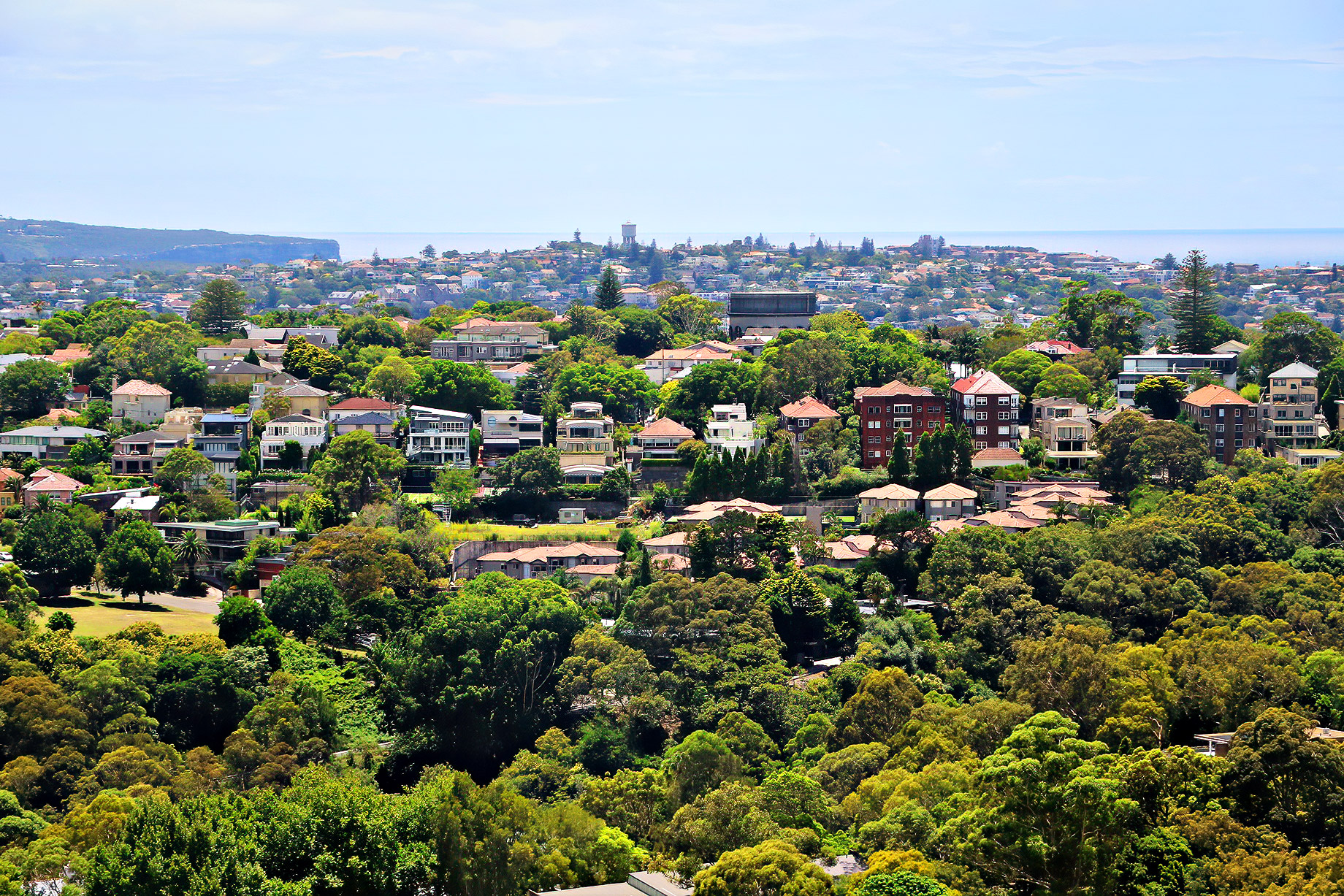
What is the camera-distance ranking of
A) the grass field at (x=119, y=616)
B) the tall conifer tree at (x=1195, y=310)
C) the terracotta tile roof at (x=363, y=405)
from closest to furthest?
1. the grass field at (x=119, y=616)
2. the terracotta tile roof at (x=363, y=405)
3. the tall conifer tree at (x=1195, y=310)

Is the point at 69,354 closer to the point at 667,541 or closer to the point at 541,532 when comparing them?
the point at 541,532

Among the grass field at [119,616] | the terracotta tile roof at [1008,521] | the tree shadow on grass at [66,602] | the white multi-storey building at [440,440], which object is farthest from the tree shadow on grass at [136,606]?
the terracotta tile roof at [1008,521]

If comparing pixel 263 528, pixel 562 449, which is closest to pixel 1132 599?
pixel 562 449

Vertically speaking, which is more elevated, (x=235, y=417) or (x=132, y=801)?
(x=235, y=417)

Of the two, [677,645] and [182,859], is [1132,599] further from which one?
[182,859]

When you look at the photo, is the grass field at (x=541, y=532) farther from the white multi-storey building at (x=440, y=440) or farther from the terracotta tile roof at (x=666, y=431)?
the terracotta tile roof at (x=666, y=431)

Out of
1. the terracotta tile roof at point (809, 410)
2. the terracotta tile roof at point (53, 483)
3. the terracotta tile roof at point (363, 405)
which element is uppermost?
the terracotta tile roof at point (809, 410)
